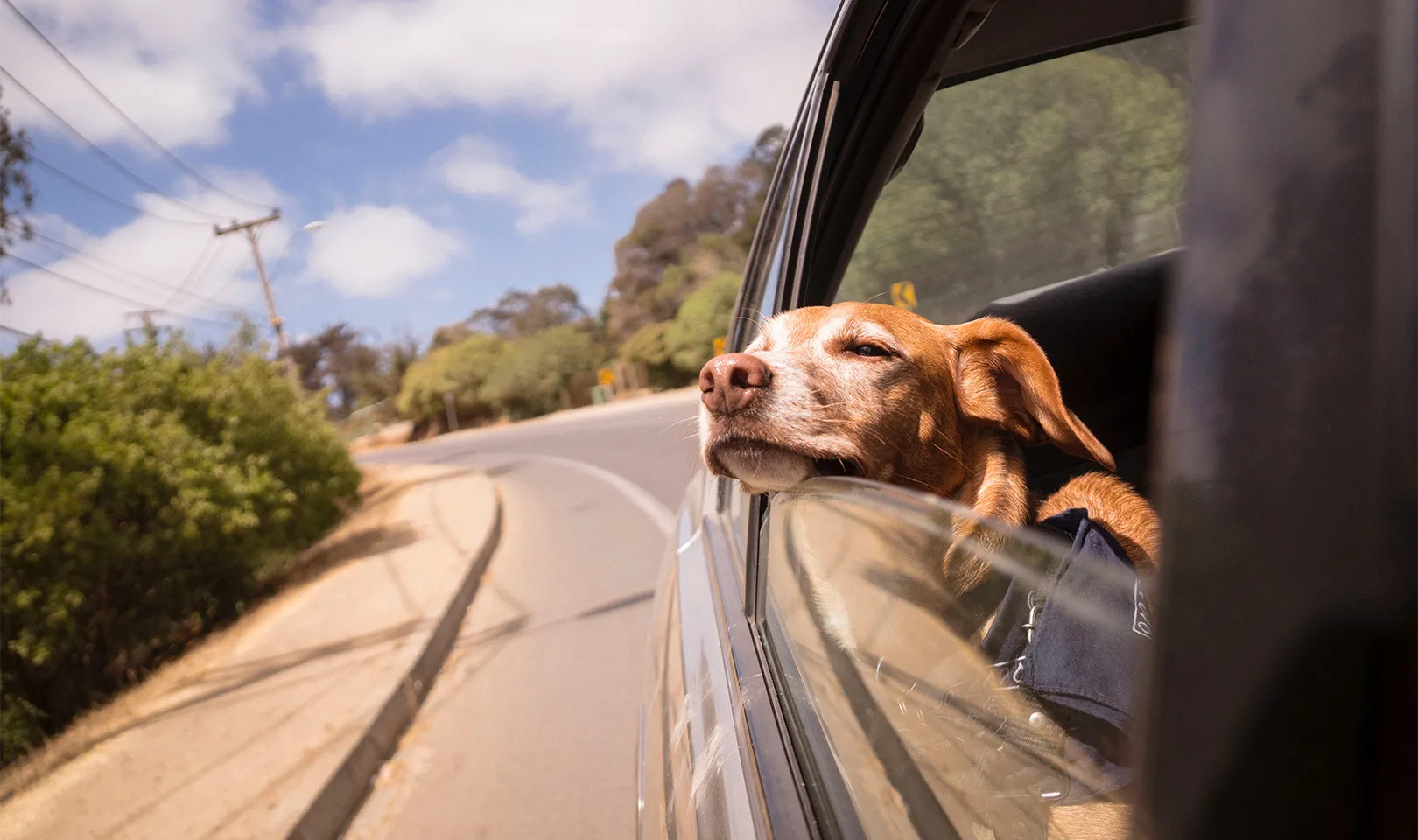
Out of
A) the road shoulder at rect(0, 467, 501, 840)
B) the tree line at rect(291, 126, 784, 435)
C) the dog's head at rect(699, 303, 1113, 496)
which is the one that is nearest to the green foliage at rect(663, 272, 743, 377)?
the tree line at rect(291, 126, 784, 435)

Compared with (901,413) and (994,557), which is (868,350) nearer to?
(901,413)

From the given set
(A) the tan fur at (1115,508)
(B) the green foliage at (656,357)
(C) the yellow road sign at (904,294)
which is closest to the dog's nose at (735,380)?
(A) the tan fur at (1115,508)

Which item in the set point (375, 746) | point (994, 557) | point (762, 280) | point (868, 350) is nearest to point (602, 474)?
point (375, 746)

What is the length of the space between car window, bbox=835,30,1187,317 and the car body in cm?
4

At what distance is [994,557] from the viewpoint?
0.90 meters

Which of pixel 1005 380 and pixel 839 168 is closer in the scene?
pixel 1005 380

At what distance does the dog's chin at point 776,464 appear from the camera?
5.76 feet

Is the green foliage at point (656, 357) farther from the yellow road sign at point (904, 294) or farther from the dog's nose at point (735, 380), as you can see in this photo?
the dog's nose at point (735, 380)

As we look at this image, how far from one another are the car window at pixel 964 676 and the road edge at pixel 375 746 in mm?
3178

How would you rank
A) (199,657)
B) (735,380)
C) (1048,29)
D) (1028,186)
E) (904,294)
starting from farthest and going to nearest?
(199,657)
(1028,186)
(904,294)
(1048,29)
(735,380)

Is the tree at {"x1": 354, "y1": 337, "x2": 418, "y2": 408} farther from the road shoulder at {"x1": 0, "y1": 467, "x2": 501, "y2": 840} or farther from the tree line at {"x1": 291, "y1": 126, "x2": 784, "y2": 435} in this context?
the road shoulder at {"x1": 0, "y1": 467, "x2": 501, "y2": 840}

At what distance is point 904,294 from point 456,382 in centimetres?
5941

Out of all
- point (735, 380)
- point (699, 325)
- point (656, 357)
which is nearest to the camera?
point (735, 380)

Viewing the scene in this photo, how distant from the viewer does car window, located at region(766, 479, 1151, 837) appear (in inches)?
29.3
